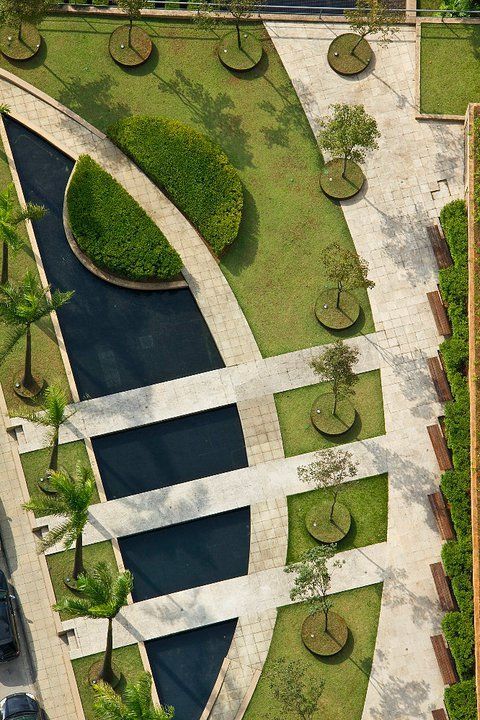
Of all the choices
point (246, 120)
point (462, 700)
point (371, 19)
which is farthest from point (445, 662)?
point (371, 19)

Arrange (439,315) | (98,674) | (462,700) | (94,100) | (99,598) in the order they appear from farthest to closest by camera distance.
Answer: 1. (94,100)
2. (439,315)
3. (98,674)
4. (462,700)
5. (99,598)

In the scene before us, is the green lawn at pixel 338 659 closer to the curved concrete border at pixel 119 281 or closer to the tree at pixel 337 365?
the tree at pixel 337 365

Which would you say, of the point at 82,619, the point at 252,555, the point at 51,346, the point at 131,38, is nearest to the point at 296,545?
the point at 252,555

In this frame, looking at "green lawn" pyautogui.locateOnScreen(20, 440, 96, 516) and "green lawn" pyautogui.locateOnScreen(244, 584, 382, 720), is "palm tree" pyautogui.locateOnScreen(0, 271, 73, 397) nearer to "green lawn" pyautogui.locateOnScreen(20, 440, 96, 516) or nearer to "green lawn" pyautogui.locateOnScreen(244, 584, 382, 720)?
"green lawn" pyautogui.locateOnScreen(20, 440, 96, 516)

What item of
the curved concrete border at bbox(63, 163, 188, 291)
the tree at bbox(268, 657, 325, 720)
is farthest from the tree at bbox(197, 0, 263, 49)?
the tree at bbox(268, 657, 325, 720)

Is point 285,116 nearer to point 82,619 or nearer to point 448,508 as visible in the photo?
point 448,508

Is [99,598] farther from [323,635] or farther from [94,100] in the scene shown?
[94,100]
